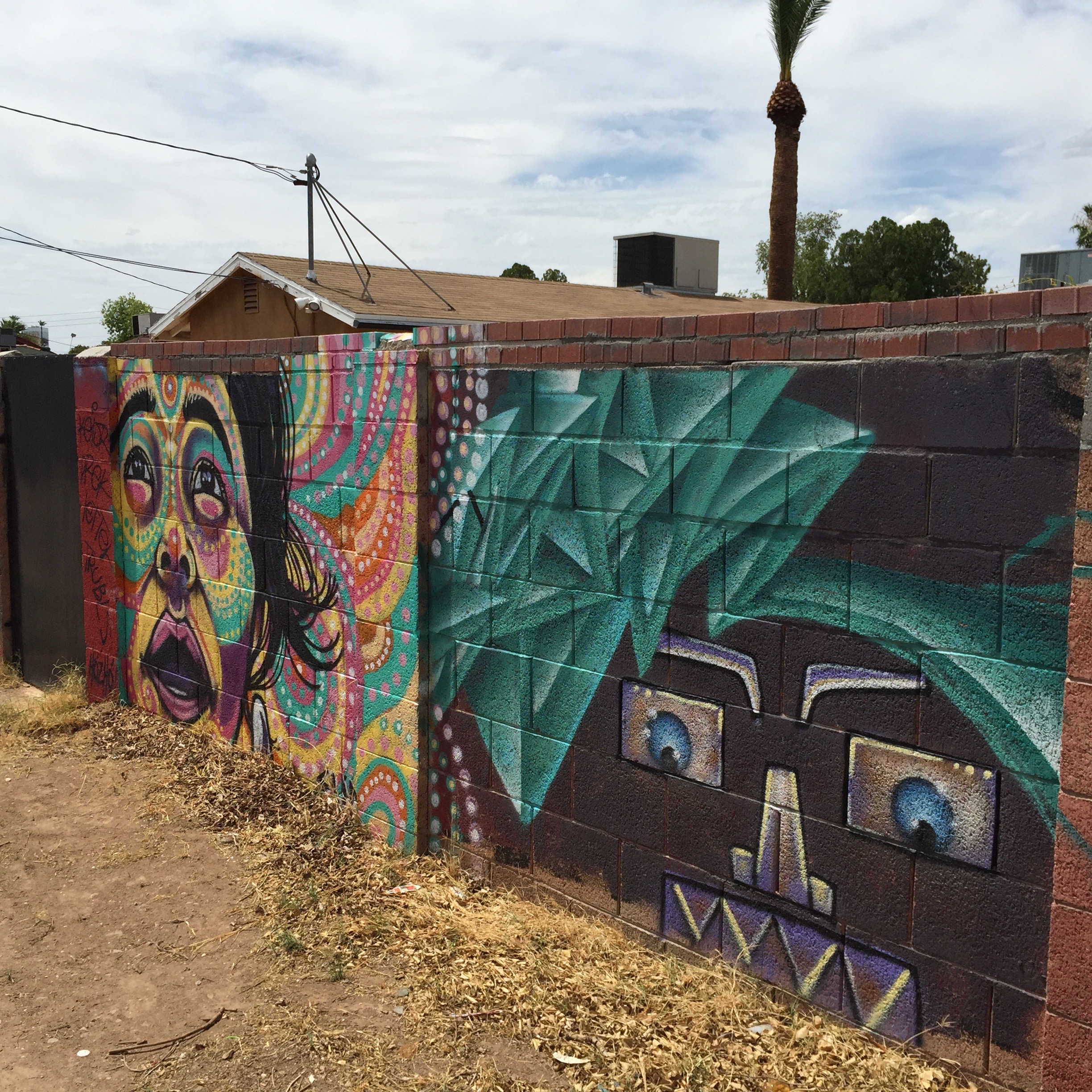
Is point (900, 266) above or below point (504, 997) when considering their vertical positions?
above

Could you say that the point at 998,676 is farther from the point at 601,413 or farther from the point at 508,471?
the point at 508,471

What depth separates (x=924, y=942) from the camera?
10.7ft

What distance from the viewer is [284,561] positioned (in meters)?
5.91

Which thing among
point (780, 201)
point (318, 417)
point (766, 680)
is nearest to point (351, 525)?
point (318, 417)

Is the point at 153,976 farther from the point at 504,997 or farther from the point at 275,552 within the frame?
the point at 275,552

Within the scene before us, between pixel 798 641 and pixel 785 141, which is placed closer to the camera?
pixel 798 641

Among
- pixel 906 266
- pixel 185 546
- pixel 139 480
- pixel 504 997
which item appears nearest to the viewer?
pixel 504 997

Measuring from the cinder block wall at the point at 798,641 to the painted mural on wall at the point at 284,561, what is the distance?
38 cm

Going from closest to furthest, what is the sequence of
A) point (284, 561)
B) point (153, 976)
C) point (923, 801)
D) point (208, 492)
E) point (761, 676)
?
point (923, 801) → point (761, 676) → point (153, 976) → point (284, 561) → point (208, 492)

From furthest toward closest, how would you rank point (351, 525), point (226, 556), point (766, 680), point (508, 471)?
point (226, 556) → point (351, 525) → point (508, 471) → point (766, 680)

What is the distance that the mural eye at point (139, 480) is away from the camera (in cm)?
713

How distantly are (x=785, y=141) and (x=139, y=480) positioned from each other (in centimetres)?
1941

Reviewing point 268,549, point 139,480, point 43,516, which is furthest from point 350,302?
point 268,549

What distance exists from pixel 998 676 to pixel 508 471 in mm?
2179
